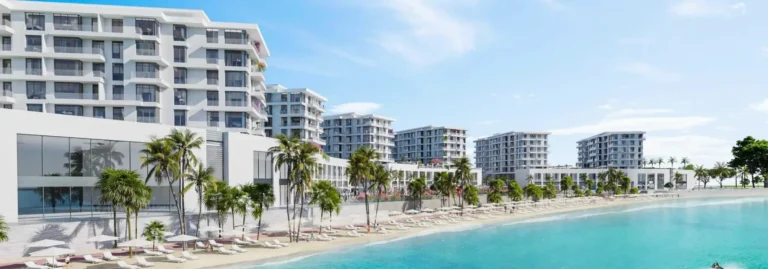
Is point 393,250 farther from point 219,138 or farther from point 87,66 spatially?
point 87,66

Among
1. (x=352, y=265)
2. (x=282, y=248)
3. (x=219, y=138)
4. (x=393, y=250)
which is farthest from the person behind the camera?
(x=219, y=138)

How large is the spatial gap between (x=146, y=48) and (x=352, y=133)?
80.3 m

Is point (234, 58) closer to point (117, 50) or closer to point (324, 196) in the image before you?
point (117, 50)

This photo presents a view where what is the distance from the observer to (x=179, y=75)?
64125 mm

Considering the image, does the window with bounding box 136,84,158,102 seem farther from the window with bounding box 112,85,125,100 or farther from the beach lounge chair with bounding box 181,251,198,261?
the beach lounge chair with bounding box 181,251,198,261

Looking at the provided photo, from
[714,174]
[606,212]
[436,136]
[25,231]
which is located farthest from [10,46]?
[714,174]

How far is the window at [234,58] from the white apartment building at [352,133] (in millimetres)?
71327

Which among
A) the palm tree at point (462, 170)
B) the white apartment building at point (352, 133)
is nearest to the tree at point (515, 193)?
the palm tree at point (462, 170)

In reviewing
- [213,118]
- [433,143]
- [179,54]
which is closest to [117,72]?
[179,54]

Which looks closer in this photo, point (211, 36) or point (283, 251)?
point (283, 251)

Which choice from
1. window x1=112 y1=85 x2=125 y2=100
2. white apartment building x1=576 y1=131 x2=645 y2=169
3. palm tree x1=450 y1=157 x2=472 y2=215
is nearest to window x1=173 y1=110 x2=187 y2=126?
window x1=112 y1=85 x2=125 y2=100

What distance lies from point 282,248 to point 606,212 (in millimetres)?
71620

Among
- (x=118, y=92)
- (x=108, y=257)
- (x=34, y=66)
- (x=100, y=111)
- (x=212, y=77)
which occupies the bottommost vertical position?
(x=108, y=257)

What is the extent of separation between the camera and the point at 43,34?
58344mm
